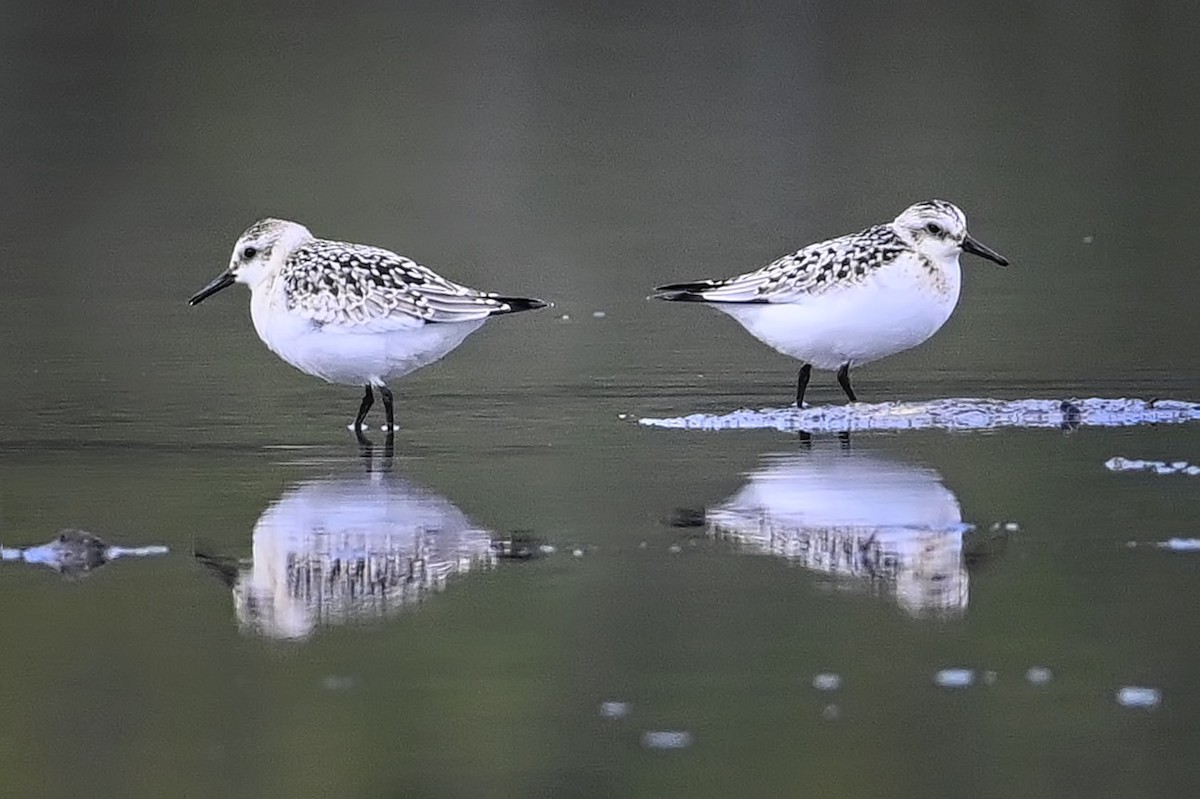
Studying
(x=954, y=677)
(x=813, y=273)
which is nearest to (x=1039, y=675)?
(x=954, y=677)

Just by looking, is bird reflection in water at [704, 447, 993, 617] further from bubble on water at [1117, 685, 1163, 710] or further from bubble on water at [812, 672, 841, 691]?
bubble on water at [1117, 685, 1163, 710]

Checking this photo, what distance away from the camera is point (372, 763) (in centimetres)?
499

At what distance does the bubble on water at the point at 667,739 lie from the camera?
506cm

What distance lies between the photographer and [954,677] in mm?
5516

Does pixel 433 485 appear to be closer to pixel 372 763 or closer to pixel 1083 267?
pixel 372 763

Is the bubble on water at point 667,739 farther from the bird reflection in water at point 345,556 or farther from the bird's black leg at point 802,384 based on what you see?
the bird's black leg at point 802,384

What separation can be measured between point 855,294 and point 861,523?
91.0 inches

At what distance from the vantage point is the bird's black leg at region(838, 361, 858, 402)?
9320 millimetres

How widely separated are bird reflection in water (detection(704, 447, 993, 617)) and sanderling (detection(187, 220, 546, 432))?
1.46 meters

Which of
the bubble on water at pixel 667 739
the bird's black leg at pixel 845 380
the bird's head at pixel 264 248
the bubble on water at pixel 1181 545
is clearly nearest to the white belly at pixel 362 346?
the bird's head at pixel 264 248

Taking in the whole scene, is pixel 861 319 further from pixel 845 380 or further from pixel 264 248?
pixel 264 248

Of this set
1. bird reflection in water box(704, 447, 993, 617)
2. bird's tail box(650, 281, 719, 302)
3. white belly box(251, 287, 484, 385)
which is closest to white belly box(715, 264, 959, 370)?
bird's tail box(650, 281, 719, 302)

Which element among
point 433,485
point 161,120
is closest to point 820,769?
point 433,485

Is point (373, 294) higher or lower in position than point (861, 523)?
higher
